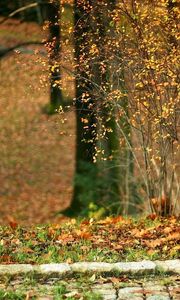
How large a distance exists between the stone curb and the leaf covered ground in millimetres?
335

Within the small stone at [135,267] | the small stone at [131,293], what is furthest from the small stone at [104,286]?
the small stone at [135,267]

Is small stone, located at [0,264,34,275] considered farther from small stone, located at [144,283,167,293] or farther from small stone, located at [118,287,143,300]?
small stone, located at [144,283,167,293]

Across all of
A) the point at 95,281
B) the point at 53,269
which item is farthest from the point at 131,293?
the point at 53,269

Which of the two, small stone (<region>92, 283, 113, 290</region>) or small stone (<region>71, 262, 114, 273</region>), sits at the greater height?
small stone (<region>71, 262, 114, 273</region>)

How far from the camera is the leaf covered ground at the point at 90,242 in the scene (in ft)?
23.9

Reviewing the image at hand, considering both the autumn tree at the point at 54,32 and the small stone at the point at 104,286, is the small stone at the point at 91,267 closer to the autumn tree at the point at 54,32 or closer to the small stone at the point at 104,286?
the small stone at the point at 104,286

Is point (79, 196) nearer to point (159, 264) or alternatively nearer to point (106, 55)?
point (106, 55)

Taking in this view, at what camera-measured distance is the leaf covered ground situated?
7277mm

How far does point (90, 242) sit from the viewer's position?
7.98 meters

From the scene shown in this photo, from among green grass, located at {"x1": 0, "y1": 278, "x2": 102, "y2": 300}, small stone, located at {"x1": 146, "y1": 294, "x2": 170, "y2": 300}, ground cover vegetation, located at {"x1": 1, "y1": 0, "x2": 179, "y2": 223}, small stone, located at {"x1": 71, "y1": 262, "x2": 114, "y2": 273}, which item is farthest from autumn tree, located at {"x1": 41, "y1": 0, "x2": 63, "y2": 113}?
small stone, located at {"x1": 146, "y1": 294, "x2": 170, "y2": 300}

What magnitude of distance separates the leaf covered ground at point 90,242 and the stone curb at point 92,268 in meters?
0.34

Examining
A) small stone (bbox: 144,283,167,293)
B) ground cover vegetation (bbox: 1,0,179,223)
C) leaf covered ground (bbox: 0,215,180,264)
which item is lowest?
small stone (bbox: 144,283,167,293)

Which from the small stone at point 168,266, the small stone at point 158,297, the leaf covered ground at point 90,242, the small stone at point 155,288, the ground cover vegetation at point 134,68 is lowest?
the small stone at point 158,297

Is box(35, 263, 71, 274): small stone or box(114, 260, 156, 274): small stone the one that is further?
box(114, 260, 156, 274): small stone
